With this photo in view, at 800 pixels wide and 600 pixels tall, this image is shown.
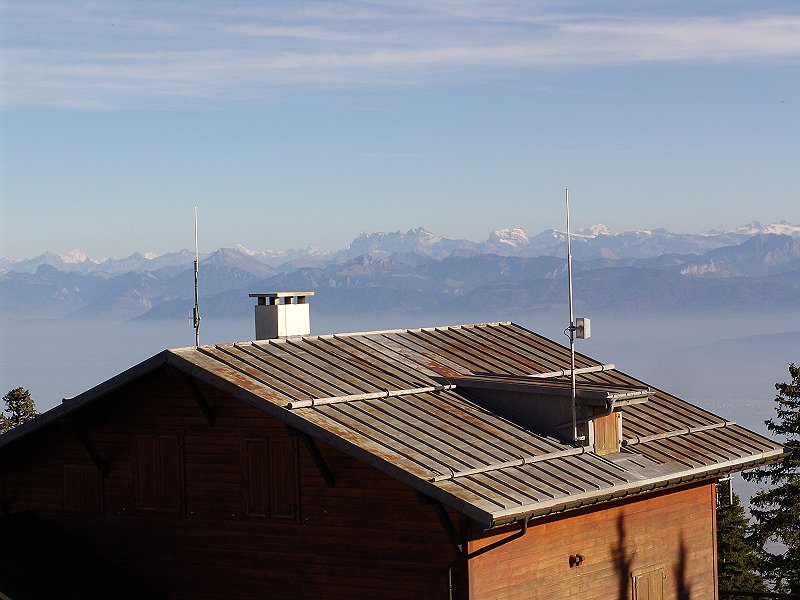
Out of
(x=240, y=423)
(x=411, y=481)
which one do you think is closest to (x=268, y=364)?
(x=240, y=423)

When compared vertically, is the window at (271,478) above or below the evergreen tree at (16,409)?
above

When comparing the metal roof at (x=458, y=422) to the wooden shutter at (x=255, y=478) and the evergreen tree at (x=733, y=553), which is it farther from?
the evergreen tree at (x=733, y=553)

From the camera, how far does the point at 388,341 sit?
2548cm

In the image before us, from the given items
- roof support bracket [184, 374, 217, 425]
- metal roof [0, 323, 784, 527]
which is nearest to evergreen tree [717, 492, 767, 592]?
metal roof [0, 323, 784, 527]

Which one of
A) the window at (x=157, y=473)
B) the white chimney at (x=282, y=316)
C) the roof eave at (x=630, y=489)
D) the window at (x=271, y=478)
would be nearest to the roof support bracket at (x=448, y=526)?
the roof eave at (x=630, y=489)

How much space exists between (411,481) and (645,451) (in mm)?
6333

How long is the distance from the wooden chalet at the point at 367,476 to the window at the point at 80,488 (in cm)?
4

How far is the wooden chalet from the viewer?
19.5 meters

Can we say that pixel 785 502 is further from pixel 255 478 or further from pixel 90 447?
pixel 90 447

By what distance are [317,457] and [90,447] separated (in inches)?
190

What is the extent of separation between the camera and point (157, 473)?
22.5 meters

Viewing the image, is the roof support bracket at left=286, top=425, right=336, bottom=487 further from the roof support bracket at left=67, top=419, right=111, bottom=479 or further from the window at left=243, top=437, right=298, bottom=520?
the roof support bracket at left=67, top=419, right=111, bottom=479

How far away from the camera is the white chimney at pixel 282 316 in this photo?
24.7 meters

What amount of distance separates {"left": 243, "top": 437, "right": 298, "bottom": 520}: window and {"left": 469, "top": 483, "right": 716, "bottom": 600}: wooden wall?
336 centimetres
